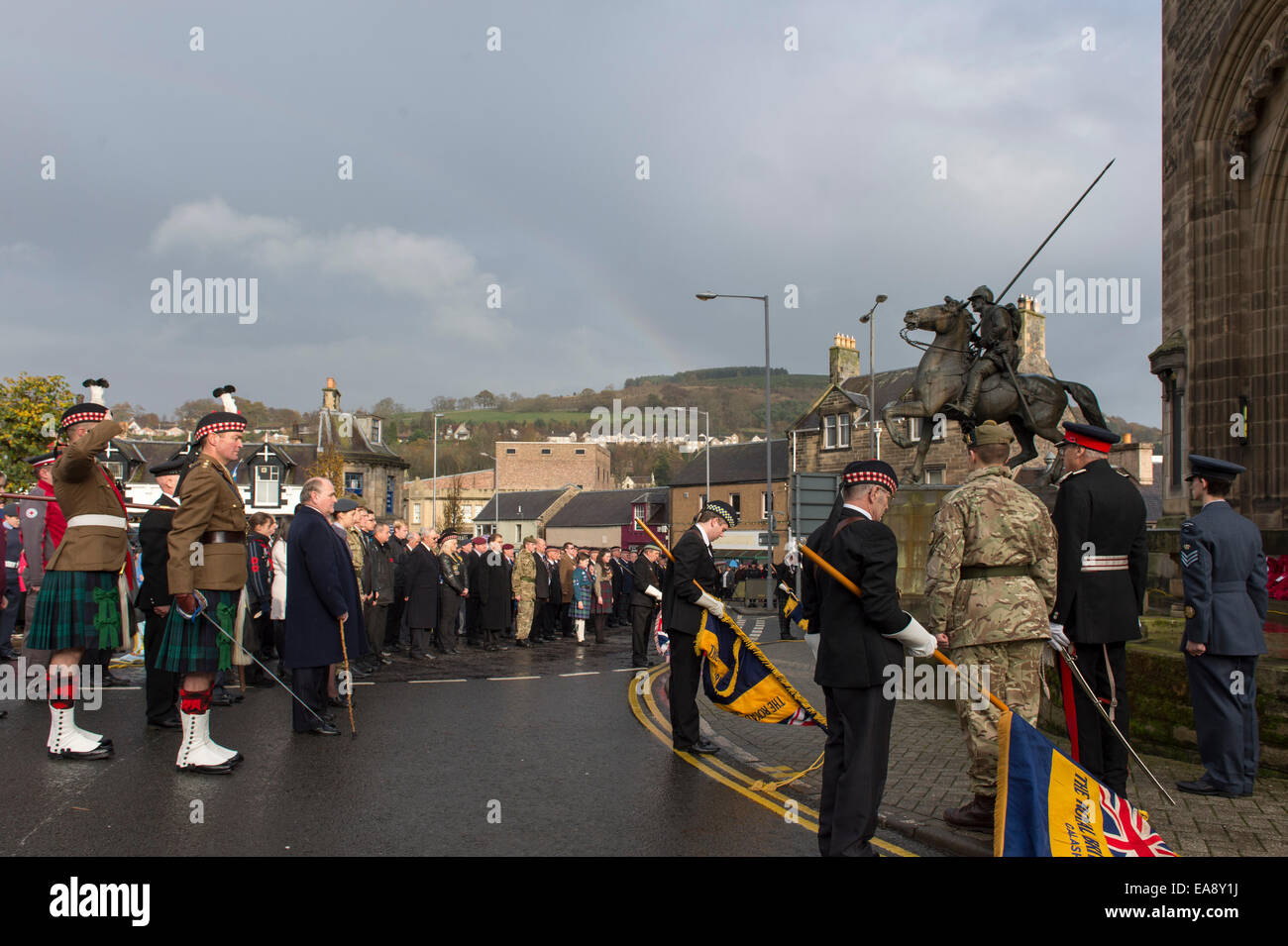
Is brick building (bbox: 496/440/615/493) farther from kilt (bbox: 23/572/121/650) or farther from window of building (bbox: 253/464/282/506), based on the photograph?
kilt (bbox: 23/572/121/650)

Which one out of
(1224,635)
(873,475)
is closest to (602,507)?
(1224,635)

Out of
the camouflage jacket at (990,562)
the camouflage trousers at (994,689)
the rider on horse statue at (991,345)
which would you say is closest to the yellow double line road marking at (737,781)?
the camouflage trousers at (994,689)

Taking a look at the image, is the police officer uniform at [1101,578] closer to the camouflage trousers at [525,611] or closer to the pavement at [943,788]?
the pavement at [943,788]

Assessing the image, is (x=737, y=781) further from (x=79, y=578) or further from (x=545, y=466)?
(x=545, y=466)

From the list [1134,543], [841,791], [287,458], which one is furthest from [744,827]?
[287,458]

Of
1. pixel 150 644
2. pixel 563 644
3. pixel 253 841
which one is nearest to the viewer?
pixel 253 841

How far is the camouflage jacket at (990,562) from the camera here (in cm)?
532

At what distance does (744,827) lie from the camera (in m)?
5.55

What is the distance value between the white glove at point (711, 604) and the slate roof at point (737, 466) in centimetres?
4661

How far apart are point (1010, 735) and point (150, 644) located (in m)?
7.81

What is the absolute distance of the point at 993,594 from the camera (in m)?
5.37

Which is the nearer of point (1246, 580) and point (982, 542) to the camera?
point (982, 542)

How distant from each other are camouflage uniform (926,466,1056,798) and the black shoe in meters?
1.58
